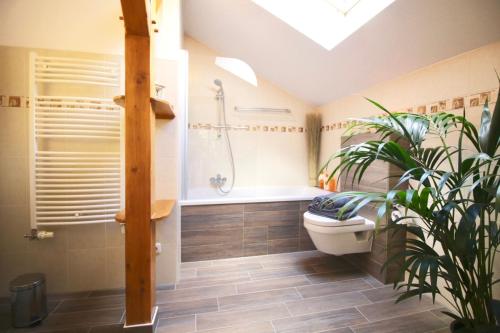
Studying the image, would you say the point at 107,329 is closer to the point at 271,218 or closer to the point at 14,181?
the point at 14,181

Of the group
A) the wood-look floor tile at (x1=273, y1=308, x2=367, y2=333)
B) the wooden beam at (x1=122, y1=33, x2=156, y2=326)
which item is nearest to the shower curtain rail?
the wooden beam at (x1=122, y1=33, x2=156, y2=326)

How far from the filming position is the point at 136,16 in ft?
3.82

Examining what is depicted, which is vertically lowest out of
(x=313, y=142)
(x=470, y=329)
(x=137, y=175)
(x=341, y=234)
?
(x=470, y=329)

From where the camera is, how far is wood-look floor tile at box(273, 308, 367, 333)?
4.47 ft

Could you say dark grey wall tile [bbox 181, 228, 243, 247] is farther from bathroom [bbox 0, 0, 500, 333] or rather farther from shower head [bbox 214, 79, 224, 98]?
shower head [bbox 214, 79, 224, 98]

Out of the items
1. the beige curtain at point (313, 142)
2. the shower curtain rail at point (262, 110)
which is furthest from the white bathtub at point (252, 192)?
the shower curtain rail at point (262, 110)

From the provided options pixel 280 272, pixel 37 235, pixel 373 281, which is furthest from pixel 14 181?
pixel 373 281

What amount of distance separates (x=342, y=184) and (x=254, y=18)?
1.89m

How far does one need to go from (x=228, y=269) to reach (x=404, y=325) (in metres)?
1.31

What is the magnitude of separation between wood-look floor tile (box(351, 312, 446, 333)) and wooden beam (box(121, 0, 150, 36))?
2.12 m

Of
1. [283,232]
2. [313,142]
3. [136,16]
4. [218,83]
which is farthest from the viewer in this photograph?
[313,142]

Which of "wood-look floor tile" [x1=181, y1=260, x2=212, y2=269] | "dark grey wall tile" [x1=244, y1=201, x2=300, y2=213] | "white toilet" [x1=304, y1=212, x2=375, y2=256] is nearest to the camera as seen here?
"white toilet" [x1=304, y1=212, x2=375, y2=256]

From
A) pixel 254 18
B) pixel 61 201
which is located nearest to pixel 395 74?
pixel 254 18

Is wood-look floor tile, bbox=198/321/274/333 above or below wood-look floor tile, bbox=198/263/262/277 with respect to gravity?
below
